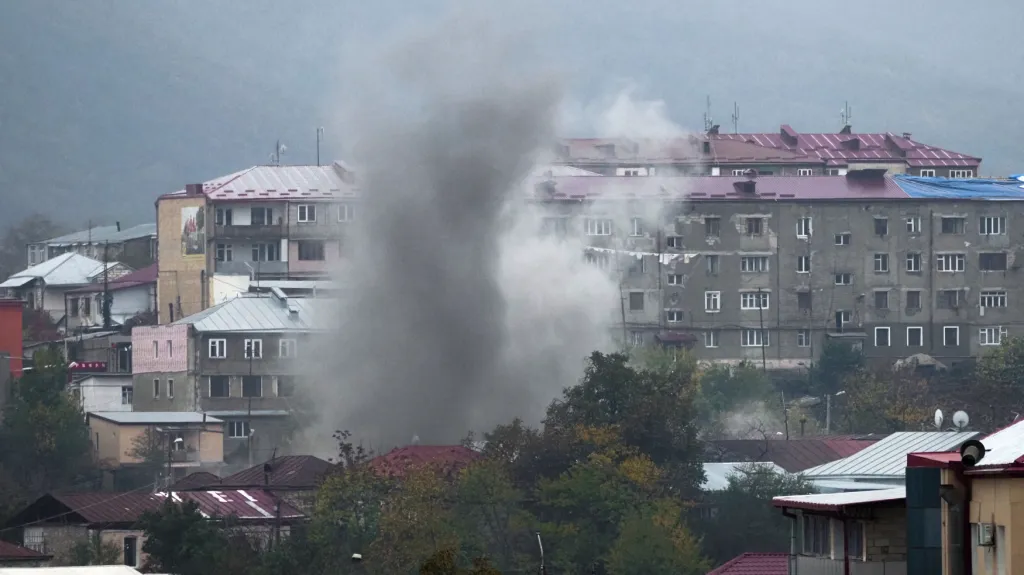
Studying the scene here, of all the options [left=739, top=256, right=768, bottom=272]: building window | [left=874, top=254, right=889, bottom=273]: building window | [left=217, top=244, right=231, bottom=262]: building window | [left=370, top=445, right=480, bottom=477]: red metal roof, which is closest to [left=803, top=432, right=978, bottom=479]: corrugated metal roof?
[left=370, top=445, right=480, bottom=477]: red metal roof

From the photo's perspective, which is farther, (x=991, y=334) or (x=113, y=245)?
(x=113, y=245)

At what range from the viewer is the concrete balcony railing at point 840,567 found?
66.7ft

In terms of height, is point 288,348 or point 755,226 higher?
point 755,226

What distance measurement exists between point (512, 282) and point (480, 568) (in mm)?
60280

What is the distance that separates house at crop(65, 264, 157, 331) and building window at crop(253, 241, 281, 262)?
9031 millimetres

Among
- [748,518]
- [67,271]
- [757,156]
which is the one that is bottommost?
[748,518]

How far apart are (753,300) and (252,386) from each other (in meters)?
23.6

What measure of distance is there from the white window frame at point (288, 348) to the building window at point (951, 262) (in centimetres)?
→ 3000

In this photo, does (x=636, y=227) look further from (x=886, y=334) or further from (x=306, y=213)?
(x=306, y=213)

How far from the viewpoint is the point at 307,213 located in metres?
95.0

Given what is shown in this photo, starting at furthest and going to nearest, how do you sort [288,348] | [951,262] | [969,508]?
[951,262] → [288,348] → [969,508]

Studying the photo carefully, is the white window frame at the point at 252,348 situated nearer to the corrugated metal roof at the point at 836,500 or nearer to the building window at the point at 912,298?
the building window at the point at 912,298

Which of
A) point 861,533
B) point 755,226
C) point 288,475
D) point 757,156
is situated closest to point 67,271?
point 757,156

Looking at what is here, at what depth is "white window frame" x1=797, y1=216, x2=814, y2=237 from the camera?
93062 mm
